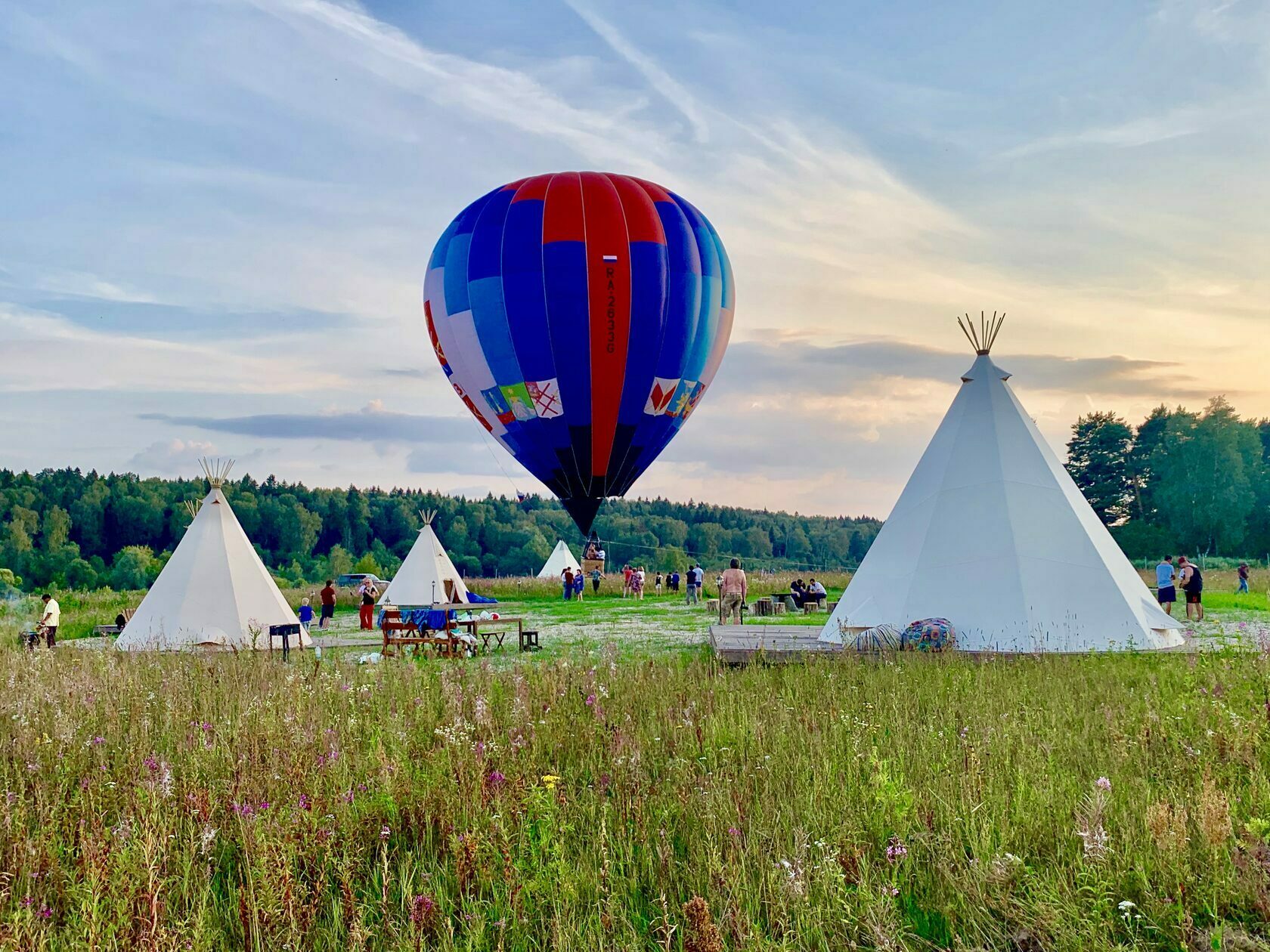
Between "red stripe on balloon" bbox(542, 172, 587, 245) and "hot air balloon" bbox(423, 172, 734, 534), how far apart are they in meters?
0.03

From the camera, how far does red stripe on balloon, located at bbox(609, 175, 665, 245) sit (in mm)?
22281

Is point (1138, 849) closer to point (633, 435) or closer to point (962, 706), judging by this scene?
point (962, 706)

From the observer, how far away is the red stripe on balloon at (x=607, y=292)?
21734 mm

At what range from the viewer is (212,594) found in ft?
59.4

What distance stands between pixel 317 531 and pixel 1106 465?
80.3 m

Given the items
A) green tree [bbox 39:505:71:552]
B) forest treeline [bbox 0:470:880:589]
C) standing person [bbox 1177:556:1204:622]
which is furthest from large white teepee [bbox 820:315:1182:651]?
green tree [bbox 39:505:71:552]

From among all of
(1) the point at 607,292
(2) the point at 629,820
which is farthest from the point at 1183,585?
(2) the point at 629,820

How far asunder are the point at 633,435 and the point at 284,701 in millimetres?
16886

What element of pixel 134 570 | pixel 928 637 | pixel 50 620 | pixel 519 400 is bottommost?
pixel 134 570

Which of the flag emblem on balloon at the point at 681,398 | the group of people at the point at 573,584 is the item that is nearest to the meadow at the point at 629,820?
the flag emblem on balloon at the point at 681,398

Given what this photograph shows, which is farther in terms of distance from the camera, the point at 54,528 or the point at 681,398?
the point at 54,528

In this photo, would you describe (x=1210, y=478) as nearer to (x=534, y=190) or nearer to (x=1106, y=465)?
(x=1106, y=465)

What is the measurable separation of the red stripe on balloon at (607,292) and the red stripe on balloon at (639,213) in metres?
0.19

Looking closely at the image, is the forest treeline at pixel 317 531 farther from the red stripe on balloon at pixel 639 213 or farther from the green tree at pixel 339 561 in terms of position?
the red stripe on balloon at pixel 639 213
